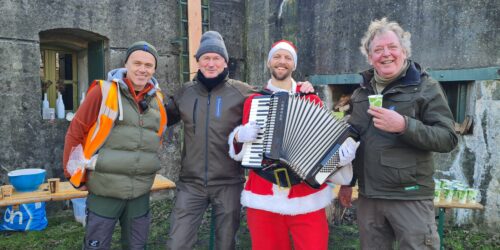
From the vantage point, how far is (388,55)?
2.22 metres

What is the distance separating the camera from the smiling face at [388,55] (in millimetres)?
2227

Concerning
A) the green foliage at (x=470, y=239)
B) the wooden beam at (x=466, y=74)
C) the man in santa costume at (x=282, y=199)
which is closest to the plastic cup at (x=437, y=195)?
the green foliage at (x=470, y=239)

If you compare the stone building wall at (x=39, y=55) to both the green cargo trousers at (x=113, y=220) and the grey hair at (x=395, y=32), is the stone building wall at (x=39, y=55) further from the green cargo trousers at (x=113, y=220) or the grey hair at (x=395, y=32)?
the grey hair at (x=395, y=32)

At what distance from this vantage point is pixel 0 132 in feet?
14.8

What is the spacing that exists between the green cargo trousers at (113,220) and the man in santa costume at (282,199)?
756 millimetres

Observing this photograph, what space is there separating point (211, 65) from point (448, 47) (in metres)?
→ 3.07

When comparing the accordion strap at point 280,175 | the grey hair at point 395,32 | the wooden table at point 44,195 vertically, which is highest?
the grey hair at point 395,32

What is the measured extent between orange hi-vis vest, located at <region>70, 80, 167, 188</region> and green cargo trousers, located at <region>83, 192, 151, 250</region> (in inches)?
7.4

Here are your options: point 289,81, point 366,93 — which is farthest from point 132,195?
point 366,93

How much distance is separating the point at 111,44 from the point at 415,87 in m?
4.31

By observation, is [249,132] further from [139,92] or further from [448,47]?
[448,47]

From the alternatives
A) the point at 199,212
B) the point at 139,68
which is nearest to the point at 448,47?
the point at 199,212

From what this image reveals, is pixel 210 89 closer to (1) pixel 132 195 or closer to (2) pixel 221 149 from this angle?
(2) pixel 221 149

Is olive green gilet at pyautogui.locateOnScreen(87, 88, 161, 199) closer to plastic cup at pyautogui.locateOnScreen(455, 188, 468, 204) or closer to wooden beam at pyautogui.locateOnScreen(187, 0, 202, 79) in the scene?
plastic cup at pyautogui.locateOnScreen(455, 188, 468, 204)
